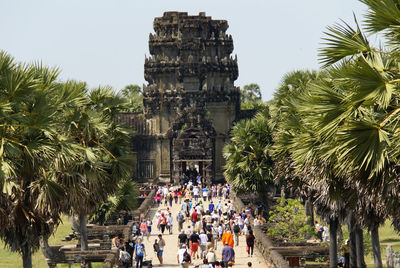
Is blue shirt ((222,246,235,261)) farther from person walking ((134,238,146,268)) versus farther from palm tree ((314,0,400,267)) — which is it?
Answer: palm tree ((314,0,400,267))

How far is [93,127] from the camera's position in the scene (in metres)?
27.8

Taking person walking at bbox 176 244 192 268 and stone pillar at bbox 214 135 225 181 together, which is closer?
person walking at bbox 176 244 192 268

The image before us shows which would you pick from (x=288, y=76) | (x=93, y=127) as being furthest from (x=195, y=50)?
(x=93, y=127)

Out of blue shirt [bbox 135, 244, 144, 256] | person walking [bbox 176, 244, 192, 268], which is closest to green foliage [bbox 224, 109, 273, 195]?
blue shirt [bbox 135, 244, 144, 256]

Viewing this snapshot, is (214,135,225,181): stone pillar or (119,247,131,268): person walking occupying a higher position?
(214,135,225,181): stone pillar

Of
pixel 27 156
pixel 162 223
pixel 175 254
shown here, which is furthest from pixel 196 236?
pixel 27 156

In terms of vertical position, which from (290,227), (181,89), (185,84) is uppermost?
(185,84)

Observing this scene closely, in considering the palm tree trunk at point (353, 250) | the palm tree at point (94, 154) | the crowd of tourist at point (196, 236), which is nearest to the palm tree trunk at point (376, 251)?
the palm tree trunk at point (353, 250)

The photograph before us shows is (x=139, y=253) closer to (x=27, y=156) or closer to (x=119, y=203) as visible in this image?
(x=27, y=156)

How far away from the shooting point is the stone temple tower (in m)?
74.1

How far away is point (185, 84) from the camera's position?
74875 millimetres

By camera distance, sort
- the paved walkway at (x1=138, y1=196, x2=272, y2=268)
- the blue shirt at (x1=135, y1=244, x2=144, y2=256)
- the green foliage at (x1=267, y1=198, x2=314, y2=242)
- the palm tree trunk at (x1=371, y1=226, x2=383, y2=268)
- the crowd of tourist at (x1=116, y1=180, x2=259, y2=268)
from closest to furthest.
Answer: the palm tree trunk at (x1=371, y1=226, x2=383, y2=268) → the crowd of tourist at (x1=116, y1=180, x2=259, y2=268) → the blue shirt at (x1=135, y1=244, x2=144, y2=256) → the paved walkway at (x1=138, y1=196, x2=272, y2=268) → the green foliage at (x1=267, y1=198, x2=314, y2=242)

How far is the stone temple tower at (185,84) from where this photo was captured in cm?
7412

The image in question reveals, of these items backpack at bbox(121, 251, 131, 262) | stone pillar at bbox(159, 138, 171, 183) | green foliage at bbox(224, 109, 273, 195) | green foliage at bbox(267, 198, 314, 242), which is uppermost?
stone pillar at bbox(159, 138, 171, 183)
